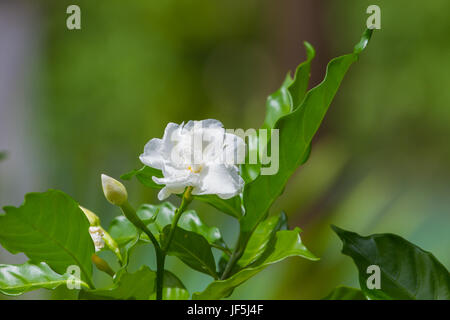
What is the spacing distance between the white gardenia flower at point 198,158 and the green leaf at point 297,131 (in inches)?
0.9

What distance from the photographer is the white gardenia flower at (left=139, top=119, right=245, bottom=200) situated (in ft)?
0.84

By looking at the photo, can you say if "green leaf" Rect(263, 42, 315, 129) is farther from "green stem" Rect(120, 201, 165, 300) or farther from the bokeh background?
the bokeh background

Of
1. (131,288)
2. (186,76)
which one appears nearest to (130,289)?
(131,288)

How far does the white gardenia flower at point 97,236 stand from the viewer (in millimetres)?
302

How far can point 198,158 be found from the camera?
0.27m

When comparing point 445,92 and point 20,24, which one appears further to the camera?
point 20,24

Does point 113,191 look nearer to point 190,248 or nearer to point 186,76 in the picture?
point 190,248

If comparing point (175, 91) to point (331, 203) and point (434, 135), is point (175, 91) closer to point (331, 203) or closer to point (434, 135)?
point (434, 135)

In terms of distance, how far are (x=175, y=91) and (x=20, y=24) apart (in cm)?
116

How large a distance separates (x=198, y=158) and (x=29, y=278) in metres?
0.12

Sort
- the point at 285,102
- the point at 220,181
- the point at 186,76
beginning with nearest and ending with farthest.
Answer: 1. the point at 220,181
2. the point at 285,102
3. the point at 186,76

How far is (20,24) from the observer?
328 centimetres

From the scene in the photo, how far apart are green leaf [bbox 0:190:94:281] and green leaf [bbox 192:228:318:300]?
0.23 feet

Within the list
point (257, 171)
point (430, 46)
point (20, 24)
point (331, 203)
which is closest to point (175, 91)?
point (20, 24)
